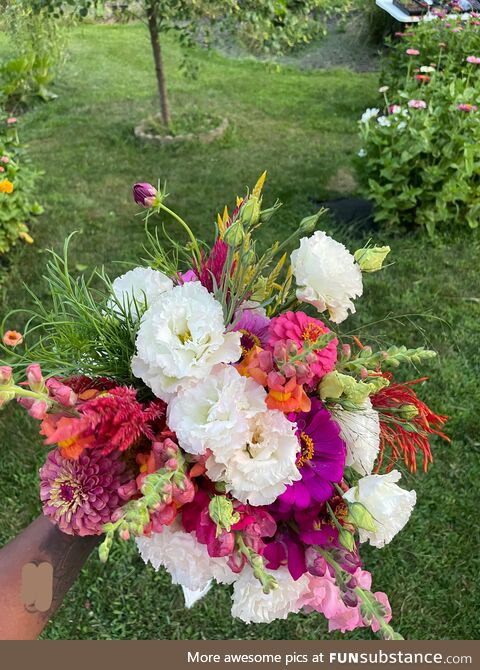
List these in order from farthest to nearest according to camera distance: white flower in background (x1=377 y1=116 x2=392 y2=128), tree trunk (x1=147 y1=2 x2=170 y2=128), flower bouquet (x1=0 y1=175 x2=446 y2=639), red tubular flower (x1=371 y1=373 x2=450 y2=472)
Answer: tree trunk (x1=147 y1=2 x2=170 y2=128) → white flower in background (x1=377 y1=116 x2=392 y2=128) → red tubular flower (x1=371 y1=373 x2=450 y2=472) → flower bouquet (x1=0 y1=175 x2=446 y2=639)

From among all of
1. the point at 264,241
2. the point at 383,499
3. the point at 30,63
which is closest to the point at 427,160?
the point at 264,241

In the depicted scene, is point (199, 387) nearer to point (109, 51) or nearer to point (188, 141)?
point (188, 141)

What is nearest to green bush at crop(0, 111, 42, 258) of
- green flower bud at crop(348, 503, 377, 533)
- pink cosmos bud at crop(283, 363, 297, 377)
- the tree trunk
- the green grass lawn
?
the green grass lawn

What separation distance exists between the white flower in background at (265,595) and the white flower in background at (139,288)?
0.52 metres

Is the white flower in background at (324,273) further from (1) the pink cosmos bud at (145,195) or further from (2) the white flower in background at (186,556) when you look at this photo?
(2) the white flower in background at (186,556)

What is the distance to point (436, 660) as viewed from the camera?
127 cm

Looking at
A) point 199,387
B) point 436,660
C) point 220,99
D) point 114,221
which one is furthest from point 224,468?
point 220,99

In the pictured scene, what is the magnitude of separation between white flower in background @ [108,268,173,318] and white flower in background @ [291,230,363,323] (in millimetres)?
257

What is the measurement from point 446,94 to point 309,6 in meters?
1.88

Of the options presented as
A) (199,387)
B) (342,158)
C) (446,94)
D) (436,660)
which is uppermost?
(199,387)

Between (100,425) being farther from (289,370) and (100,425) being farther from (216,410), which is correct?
(289,370)

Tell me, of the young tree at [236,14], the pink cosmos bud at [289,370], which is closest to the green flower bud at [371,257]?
the pink cosmos bud at [289,370]

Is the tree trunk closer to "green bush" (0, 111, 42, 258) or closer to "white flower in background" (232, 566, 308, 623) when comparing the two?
"green bush" (0, 111, 42, 258)

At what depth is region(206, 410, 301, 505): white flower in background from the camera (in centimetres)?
90
